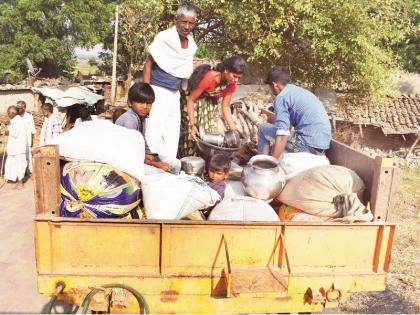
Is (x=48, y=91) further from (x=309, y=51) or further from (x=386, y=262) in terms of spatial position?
(x=386, y=262)

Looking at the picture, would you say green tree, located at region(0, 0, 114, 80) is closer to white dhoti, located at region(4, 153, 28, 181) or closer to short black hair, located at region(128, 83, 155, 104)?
white dhoti, located at region(4, 153, 28, 181)

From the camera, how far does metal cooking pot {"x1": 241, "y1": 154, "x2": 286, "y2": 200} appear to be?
104 inches

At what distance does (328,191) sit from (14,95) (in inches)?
661

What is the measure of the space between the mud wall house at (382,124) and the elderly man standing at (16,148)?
10.3 meters

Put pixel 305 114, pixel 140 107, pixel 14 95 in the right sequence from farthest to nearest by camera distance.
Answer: pixel 14 95, pixel 305 114, pixel 140 107

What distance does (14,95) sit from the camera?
54.2 feet

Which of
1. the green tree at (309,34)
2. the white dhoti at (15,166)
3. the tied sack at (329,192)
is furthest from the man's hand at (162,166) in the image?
the green tree at (309,34)

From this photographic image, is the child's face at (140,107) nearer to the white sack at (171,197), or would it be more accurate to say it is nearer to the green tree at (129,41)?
the white sack at (171,197)

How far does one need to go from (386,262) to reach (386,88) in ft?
27.0

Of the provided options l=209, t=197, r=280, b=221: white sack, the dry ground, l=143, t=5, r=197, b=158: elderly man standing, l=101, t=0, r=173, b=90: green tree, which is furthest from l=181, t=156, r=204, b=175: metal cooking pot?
l=101, t=0, r=173, b=90: green tree

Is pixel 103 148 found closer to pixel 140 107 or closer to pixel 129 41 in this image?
pixel 140 107

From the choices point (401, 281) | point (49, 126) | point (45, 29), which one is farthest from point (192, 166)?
point (45, 29)

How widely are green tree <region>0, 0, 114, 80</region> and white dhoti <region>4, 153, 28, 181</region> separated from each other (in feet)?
52.0

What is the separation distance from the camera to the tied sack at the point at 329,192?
2410 mm
